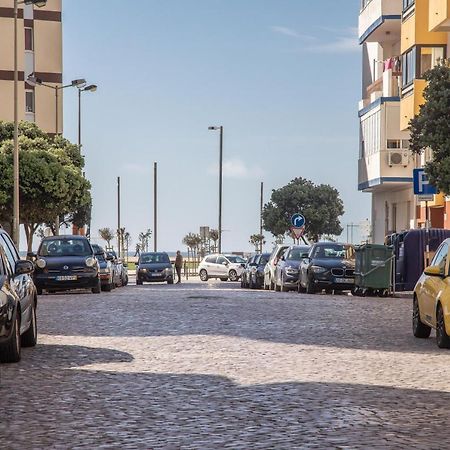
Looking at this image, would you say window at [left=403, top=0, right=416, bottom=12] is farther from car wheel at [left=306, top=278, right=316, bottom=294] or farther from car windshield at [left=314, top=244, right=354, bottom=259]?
car wheel at [left=306, top=278, right=316, bottom=294]

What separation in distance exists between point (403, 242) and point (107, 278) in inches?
391

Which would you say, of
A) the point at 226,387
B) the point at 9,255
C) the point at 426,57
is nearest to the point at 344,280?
the point at 426,57

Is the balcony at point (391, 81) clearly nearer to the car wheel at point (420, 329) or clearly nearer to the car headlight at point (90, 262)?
the car headlight at point (90, 262)

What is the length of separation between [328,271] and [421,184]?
5.54m

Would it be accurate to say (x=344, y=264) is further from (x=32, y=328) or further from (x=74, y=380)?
(x=74, y=380)

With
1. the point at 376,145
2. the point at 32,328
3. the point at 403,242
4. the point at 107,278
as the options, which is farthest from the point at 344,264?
the point at 32,328

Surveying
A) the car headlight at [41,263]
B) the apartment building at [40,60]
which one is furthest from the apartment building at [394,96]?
the apartment building at [40,60]

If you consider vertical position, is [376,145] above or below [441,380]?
above

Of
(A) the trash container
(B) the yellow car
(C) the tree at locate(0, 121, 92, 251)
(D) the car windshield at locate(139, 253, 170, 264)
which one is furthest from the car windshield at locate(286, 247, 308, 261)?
(B) the yellow car

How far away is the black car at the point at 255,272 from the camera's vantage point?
168 feet

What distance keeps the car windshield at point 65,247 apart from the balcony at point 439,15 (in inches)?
528

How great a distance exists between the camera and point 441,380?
13.0m

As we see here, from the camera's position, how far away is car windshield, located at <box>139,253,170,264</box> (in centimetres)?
6388

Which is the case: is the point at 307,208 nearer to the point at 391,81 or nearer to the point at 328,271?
the point at 391,81
